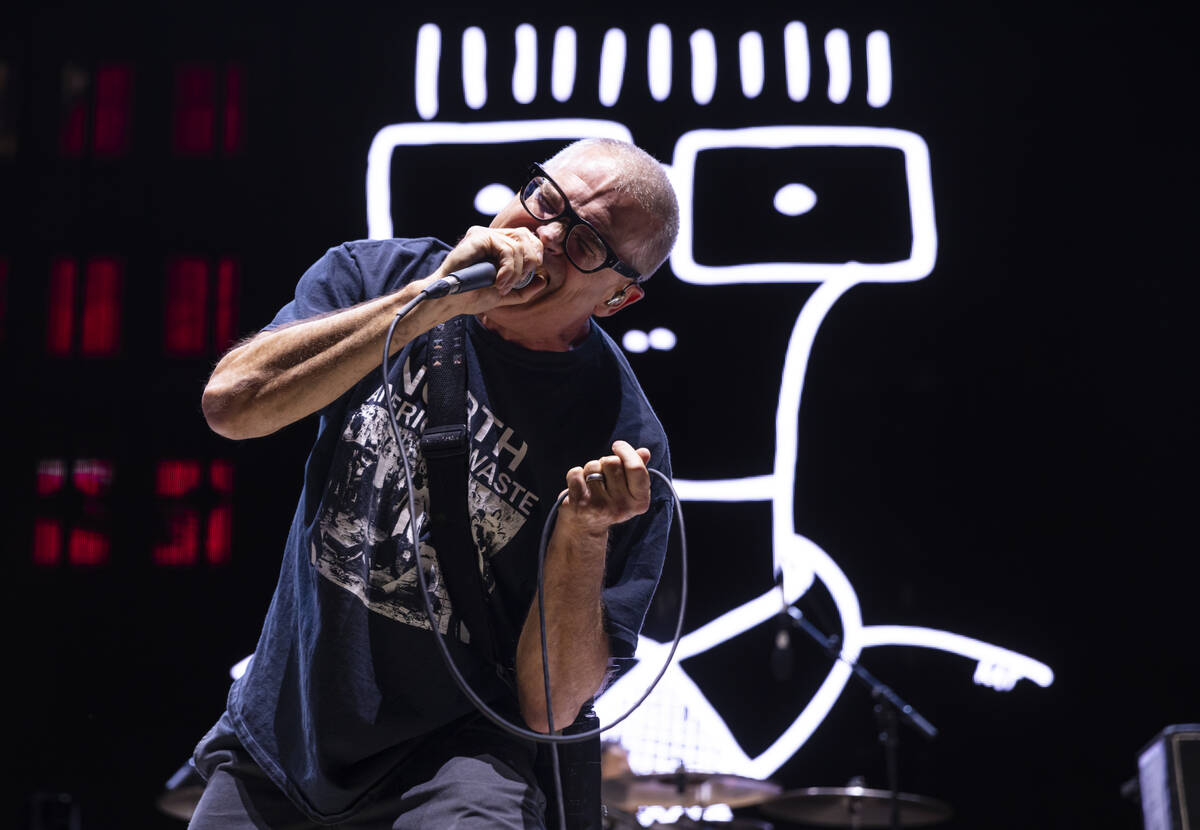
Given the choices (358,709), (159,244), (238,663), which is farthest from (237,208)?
(358,709)

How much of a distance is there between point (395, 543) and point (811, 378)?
12.2 ft

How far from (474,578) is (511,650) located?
0.17m

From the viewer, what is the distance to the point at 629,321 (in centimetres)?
546

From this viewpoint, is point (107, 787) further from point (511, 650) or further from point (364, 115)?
point (511, 650)

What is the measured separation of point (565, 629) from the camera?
194cm

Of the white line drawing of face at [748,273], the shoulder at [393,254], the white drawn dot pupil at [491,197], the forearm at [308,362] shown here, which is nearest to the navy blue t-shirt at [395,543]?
the shoulder at [393,254]

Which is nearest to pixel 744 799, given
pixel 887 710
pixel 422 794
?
pixel 887 710

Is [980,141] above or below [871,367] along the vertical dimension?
above

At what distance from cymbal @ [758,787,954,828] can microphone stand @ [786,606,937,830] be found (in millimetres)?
80

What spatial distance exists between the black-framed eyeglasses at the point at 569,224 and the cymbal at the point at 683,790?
293 cm

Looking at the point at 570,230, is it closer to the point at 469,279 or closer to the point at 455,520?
the point at 469,279

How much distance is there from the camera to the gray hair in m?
2.18

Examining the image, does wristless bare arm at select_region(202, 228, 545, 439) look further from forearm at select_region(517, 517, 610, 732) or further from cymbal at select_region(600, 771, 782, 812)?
cymbal at select_region(600, 771, 782, 812)

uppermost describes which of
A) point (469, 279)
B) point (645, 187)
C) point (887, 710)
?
point (645, 187)
